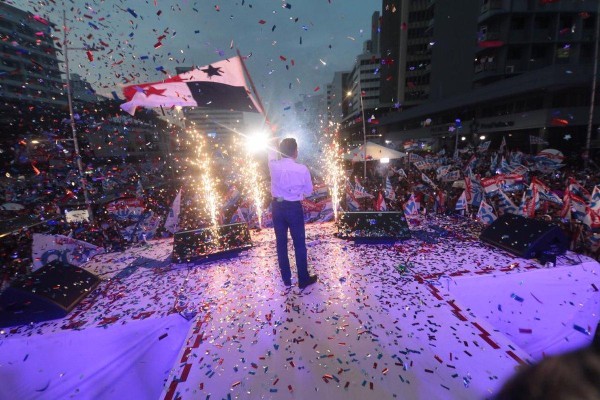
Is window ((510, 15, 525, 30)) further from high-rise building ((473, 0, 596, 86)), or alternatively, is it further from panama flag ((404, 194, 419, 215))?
panama flag ((404, 194, 419, 215))

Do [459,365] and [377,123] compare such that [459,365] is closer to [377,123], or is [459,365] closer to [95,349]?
[95,349]

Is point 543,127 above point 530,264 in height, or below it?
above

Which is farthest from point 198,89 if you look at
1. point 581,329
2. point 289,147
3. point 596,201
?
point 596,201

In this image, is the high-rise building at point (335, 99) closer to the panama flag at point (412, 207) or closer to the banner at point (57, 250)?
the panama flag at point (412, 207)

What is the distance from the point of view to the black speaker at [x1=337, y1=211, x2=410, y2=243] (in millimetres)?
5984

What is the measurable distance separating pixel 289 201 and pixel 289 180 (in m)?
0.34

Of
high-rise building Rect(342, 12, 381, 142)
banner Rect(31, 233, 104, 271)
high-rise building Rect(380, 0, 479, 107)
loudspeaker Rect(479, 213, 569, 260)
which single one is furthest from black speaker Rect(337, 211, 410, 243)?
high-rise building Rect(342, 12, 381, 142)

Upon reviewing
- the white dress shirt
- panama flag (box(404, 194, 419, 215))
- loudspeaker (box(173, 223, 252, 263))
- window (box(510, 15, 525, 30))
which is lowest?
panama flag (box(404, 194, 419, 215))

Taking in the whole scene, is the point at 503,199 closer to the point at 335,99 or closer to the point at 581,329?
the point at 581,329

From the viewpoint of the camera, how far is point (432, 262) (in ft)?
16.2

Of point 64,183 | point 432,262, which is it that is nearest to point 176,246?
point 432,262

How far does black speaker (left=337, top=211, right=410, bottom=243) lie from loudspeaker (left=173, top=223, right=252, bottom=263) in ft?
7.89

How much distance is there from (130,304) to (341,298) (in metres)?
3.34

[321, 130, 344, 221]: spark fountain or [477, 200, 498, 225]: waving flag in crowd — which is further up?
[321, 130, 344, 221]: spark fountain
